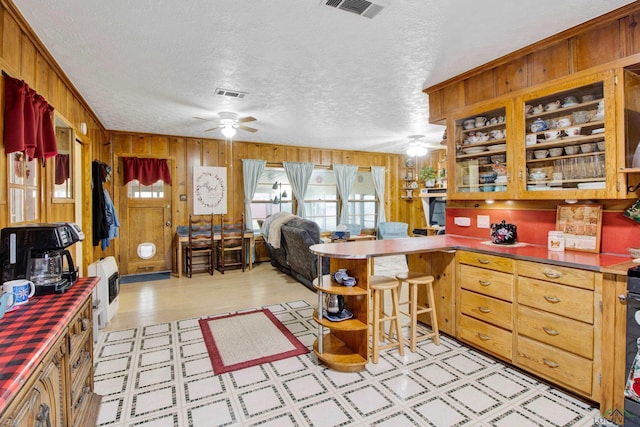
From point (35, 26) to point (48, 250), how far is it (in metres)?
1.60

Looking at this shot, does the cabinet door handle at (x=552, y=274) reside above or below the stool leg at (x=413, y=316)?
above

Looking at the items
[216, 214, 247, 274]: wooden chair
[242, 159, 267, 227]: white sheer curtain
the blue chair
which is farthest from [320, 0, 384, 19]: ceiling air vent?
the blue chair

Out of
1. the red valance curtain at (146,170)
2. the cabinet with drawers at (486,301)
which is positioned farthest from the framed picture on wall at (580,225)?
the red valance curtain at (146,170)

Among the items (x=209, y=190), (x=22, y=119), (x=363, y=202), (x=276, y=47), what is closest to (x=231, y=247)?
(x=209, y=190)

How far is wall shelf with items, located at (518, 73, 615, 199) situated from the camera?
233 centimetres

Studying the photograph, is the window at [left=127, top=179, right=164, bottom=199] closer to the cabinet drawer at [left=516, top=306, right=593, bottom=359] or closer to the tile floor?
the tile floor

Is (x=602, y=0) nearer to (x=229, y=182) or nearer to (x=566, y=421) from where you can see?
(x=566, y=421)

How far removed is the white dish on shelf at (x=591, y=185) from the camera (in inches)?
92.0

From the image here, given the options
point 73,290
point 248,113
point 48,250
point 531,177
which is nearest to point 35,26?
point 48,250

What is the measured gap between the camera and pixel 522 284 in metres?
2.45

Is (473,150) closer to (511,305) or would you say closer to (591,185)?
(591,185)

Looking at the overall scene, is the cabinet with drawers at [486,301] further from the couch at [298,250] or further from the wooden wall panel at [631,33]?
the couch at [298,250]

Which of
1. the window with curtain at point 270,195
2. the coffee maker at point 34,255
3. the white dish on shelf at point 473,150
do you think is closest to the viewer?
the coffee maker at point 34,255

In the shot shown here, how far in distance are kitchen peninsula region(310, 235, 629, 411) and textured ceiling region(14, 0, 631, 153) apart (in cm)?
162
